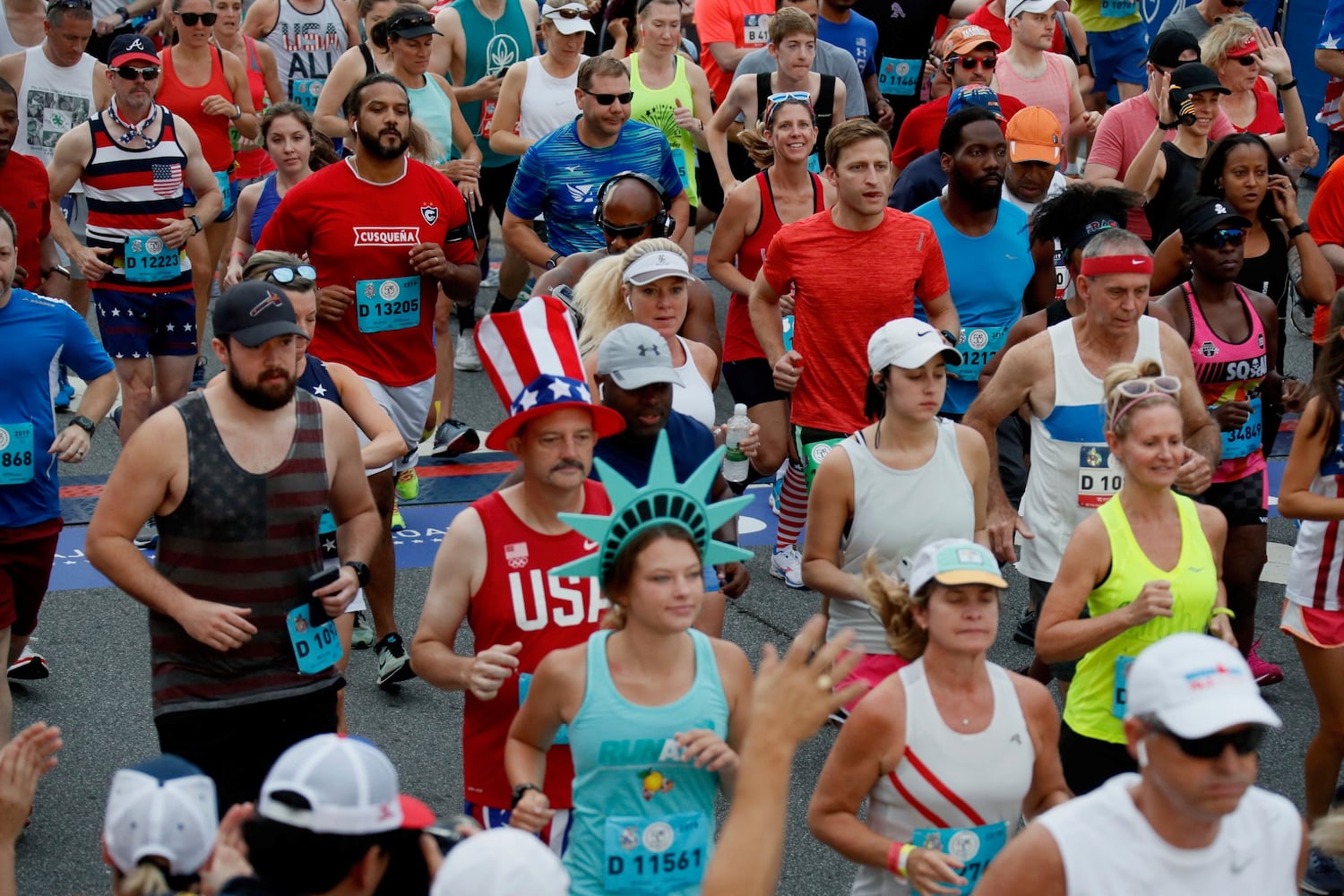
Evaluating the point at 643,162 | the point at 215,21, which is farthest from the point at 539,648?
the point at 215,21

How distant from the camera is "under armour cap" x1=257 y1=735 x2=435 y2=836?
2.98 m

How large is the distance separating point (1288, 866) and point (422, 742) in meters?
3.90

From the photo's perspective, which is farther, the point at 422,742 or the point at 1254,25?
the point at 1254,25

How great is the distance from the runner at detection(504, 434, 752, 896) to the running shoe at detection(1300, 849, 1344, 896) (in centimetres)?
246

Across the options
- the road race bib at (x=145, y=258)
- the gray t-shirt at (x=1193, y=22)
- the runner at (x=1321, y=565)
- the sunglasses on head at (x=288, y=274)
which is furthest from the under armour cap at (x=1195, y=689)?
the gray t-shirt at (x=1193, y=22)

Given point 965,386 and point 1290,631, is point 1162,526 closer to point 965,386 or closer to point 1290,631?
point 1290,631

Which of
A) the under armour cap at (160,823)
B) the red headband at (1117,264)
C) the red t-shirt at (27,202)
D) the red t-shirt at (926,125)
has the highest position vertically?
the red t-shirt at (926,125)

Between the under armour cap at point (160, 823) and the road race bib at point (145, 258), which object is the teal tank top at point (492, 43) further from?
the under armour cap at point (160, 823)

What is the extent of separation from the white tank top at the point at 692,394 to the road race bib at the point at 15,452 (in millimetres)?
2186

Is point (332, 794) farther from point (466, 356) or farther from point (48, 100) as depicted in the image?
point (466, 356)

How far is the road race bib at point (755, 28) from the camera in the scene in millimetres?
11766

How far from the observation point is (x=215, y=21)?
11.1m

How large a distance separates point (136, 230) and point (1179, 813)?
7177 millimetres

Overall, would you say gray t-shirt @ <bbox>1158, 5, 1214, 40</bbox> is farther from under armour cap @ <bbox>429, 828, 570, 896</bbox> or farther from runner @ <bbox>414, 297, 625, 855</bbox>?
under armour cap @ <bbox>429, 828, 570, 896</bbox>
